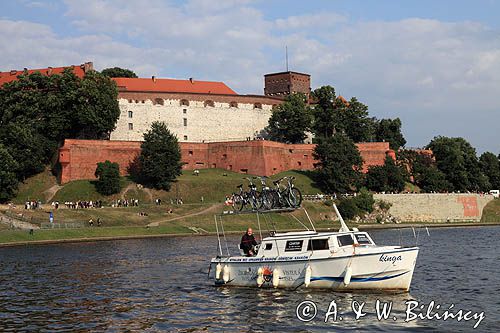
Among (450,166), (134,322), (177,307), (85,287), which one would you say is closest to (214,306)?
(177,307)

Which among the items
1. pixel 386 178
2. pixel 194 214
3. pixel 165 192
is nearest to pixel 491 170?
pixel 386 178

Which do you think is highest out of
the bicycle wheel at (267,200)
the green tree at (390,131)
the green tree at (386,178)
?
the green tree at (390,131)

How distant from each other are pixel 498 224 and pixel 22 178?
7803 cm

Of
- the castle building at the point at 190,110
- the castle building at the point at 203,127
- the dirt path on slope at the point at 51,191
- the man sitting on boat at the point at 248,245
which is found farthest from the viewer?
the castle building at the point at 190,110

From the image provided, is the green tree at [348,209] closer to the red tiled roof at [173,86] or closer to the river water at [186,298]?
the red tiled roof at [173,86]

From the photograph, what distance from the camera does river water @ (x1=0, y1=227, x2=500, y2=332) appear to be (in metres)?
26.0

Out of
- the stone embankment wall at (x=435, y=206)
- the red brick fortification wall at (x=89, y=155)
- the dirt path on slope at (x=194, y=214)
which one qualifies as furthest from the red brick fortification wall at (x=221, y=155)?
the dirt path on slope at (x=194, y=214)

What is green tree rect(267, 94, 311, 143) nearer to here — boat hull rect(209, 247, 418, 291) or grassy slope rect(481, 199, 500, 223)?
grassy slope rect(481, 199, 500, 223)

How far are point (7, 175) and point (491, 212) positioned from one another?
82.8 m

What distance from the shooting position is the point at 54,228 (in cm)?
7169

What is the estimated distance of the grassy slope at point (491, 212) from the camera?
11638cm

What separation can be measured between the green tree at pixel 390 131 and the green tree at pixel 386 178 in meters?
25.2

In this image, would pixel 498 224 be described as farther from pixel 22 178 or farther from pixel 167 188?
pixel 22 178

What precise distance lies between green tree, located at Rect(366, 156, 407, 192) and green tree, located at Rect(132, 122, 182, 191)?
34.0 m
